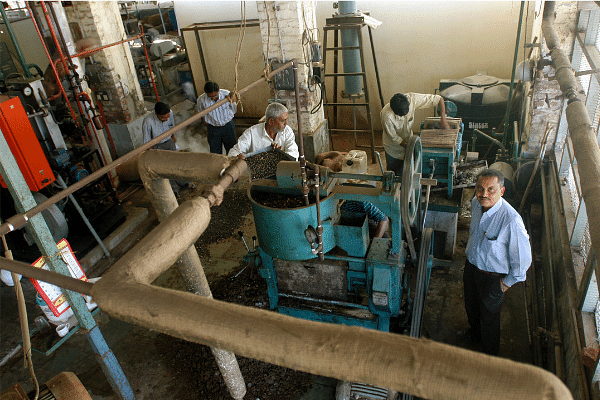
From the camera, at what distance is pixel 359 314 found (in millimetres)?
3475

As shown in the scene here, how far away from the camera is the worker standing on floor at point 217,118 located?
19.7ft

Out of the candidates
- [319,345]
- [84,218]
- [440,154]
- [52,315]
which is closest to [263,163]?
[440,154]

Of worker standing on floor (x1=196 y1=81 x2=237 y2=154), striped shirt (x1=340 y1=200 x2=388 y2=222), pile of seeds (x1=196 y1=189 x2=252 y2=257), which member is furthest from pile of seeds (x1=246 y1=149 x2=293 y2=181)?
worker standing on floor (x1=196 y1=81 x2=237 y2=154)

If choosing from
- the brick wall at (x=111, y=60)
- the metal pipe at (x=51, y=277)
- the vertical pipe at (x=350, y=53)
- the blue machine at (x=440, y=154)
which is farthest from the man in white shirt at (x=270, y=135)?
the brick wall at (x=111, y=60)

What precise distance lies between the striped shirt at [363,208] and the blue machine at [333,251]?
5cm

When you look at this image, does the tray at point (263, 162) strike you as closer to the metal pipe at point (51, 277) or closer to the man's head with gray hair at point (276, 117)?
the man's head with gray hair at point (276, 117)

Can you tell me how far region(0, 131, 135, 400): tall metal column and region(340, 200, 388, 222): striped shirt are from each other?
215cm

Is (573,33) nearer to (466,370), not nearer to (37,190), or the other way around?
(466,370)

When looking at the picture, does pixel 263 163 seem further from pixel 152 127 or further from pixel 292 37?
pixel 292 37

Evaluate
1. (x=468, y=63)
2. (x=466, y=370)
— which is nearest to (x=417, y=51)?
(x=468, y=63)

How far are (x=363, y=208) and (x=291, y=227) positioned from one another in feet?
2.46

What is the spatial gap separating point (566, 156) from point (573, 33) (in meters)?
1.33

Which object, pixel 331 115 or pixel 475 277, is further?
pixel 331 115

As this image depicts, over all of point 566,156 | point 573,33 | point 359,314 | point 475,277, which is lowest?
point 359,314
